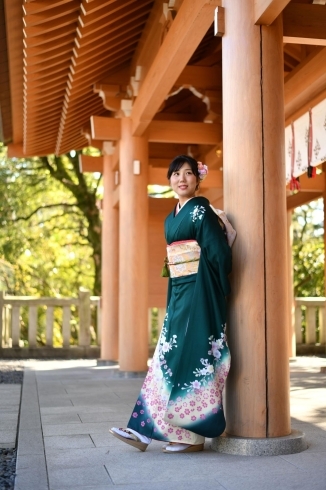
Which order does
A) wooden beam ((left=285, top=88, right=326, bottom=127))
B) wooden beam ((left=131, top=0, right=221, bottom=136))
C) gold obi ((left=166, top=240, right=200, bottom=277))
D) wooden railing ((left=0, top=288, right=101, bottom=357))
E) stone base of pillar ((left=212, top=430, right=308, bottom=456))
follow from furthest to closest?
Answer: wooden railing ((left=0, top=288, right=101, bottom=357)) < wooden beam ((left=285, top=88, right=326, bottom=127)) < wooden beam ((left=131, top=0, right=221, bottom=136)) < gold obi ((left=166, top=240, right=200, bottom=277)) < stone base of pillar ((left=212, top=430, right=308, bottom=456))

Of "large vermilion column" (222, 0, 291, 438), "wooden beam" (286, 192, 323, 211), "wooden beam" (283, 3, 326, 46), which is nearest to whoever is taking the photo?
"large vermilion column" (222, 0, 291, 438)

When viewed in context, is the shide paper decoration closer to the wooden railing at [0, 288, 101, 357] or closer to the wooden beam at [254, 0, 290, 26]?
the wooden beam at [254, 0, 290, 26]

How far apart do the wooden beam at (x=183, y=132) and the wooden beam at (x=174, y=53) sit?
1.95 ft

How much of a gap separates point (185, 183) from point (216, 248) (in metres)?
0.49

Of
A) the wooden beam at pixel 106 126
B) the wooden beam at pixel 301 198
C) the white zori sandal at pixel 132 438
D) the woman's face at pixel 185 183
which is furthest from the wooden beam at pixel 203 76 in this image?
the white zori sandal at pixel 132 438

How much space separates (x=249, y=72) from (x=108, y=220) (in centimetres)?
633

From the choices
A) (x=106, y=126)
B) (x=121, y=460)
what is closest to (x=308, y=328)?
(x=106, y=126)

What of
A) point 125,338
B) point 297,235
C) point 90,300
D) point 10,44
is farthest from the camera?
point 297,235

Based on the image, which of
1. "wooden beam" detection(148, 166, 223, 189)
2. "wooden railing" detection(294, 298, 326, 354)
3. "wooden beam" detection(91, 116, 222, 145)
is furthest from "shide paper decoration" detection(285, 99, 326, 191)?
"wooden railing" detection(294, 298, 326, 354)

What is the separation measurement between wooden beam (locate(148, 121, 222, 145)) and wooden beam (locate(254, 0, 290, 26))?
4.37m

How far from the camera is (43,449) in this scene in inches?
145

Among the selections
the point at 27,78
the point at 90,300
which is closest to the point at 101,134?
the point at 27,78

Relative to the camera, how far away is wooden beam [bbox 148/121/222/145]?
803cm

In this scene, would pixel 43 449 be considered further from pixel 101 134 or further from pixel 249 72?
pixel 101 134
